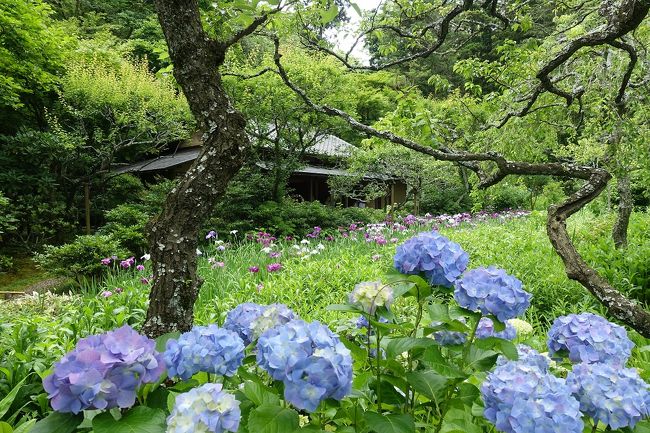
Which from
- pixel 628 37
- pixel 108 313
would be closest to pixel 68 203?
pixel 108 313

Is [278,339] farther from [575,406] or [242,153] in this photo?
[242,153]

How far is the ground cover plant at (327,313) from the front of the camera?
1.20 meters

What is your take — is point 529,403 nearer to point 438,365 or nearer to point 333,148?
point 438,365

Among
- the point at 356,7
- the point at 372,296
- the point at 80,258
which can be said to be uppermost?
the point at 356,7

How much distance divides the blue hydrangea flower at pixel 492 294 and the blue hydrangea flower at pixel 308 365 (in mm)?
428

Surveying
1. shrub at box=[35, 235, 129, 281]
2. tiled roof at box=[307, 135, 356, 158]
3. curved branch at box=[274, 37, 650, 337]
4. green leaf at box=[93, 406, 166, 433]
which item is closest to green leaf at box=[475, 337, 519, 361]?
green leaf at box=[93, 406, 166, 433]

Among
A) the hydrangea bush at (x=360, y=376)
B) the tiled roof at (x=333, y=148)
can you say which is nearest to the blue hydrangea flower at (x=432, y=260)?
the hydrangea bush at (x=360, y=376)

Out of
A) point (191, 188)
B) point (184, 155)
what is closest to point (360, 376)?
point (191, 188)

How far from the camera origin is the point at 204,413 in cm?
76

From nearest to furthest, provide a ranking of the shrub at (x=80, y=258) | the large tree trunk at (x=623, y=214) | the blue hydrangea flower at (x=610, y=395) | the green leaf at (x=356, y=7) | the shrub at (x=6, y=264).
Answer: the blue hydrangea flower at (x=610, y=395) < the green leaf at (x=356, y=7) < the large tree trunk at (x=623, y=214) < the shrub at (x=80, y=258) < the shrub at (x=6, y=264)

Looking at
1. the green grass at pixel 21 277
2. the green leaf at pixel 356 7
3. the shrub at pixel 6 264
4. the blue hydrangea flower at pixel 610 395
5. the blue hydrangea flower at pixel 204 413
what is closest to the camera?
the blue hydrangea flower at pixel 204 413

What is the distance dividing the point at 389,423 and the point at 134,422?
1.78 feet

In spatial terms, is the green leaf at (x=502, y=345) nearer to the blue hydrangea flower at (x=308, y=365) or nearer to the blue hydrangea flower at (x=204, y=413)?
the blue hydrangea flower at (x=308, y=365)

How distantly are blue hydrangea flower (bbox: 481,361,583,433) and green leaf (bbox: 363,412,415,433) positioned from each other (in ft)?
0.60
